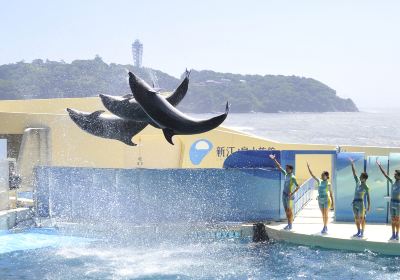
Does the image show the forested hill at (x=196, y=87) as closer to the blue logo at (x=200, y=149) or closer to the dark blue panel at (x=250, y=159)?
the blue logo at (x=200, y=149)

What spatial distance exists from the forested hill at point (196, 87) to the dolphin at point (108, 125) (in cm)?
3161

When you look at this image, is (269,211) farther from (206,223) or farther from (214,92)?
(214,92)

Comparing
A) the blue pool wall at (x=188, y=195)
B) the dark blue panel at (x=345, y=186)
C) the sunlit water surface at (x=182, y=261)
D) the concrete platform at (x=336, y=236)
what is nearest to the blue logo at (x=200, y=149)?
the blue pool wall at (x=188, y=195)

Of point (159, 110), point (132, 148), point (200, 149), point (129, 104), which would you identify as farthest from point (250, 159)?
point (132, 148)

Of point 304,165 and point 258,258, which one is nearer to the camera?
point 258,258

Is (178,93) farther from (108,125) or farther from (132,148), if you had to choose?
(132,148)

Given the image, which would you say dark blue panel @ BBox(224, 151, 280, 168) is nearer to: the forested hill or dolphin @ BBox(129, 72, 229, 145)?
dolphin @ BBox(129, 72, 229, 145)

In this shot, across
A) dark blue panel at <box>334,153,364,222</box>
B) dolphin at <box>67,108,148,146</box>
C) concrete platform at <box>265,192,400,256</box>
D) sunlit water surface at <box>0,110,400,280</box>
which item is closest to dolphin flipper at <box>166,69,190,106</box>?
dolphin at <box>67,108,148,146</box>

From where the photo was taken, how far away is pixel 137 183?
1391 centimetres

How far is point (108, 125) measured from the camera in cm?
1024

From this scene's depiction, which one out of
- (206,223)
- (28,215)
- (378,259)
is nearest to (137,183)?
(206,223)

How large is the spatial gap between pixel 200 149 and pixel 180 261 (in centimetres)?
964

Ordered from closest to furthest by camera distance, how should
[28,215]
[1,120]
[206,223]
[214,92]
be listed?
[206,223] → [28,215] → [1,120] → [214,92]

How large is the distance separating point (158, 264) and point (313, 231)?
3.52m
